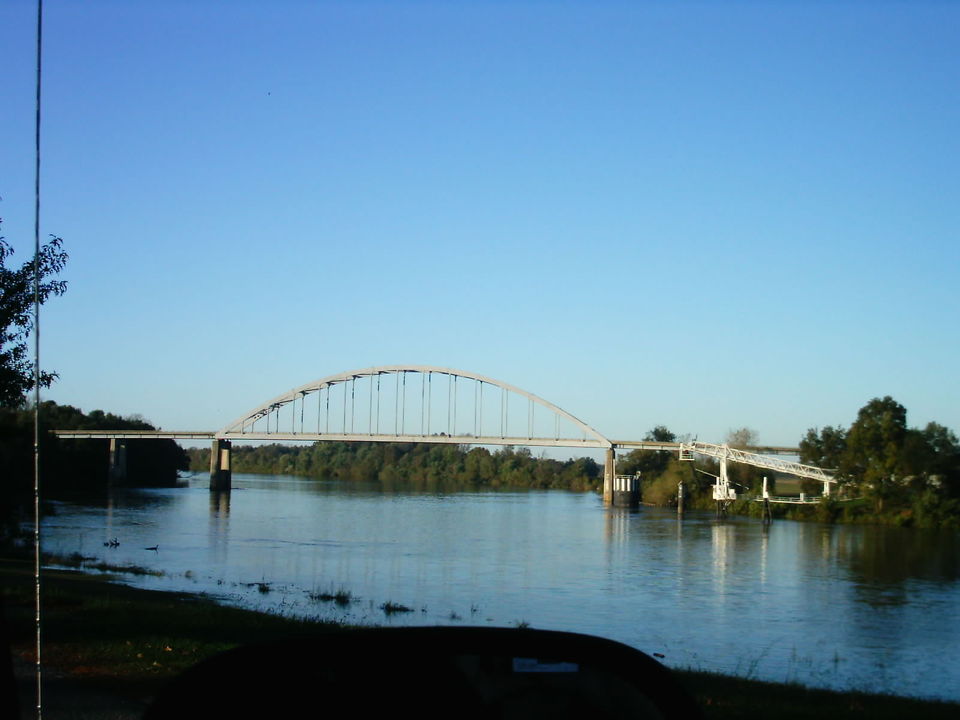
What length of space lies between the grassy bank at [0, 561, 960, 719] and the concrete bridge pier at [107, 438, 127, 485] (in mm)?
73192

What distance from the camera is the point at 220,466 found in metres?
85.9

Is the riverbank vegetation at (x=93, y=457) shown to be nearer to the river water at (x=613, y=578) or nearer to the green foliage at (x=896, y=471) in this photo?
the river water at (x=613, y=578)

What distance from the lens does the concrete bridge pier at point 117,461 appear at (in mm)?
82375

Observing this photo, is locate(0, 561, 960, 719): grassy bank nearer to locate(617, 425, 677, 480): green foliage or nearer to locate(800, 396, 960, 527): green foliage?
locate(800, 396, 960, 527): green foliage

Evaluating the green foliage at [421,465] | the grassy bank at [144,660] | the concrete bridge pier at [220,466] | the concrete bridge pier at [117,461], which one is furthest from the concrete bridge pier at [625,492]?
the grassy bank at [144,660]

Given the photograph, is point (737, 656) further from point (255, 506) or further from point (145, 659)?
point (255, 506)

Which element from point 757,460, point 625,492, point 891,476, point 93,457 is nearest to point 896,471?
point 891,476

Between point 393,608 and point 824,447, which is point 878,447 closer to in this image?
point 824,447

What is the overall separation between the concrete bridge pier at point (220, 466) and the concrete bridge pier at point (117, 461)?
747cm

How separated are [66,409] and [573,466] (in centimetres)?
6720

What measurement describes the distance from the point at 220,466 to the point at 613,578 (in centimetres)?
6318

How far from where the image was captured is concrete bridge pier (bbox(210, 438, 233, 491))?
83812mm

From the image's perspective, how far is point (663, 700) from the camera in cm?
199

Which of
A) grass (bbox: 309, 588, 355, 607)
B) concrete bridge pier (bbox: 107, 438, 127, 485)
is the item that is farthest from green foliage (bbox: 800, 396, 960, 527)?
concrete bridge pier (bbox: 107, 438, 127, 485)
